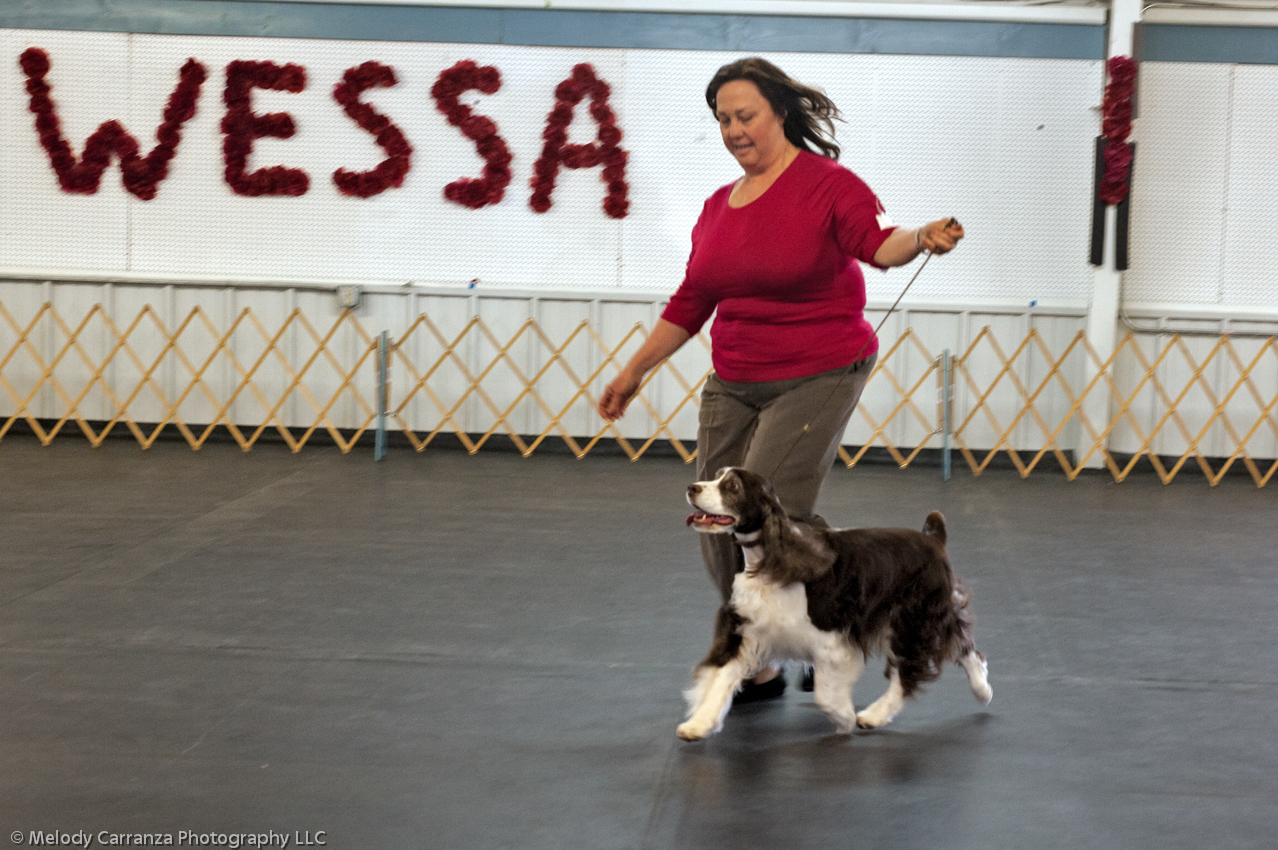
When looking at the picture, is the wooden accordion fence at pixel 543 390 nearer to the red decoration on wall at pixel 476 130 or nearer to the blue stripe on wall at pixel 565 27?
the red decoration on wall at pixel 476 130

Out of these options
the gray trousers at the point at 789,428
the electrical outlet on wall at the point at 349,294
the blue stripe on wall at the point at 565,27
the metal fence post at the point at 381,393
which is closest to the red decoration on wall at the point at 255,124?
the blue stripe on wall at the point at 565,27

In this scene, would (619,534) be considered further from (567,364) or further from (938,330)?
(938,330)

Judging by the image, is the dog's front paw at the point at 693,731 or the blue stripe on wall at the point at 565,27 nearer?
the dog's front paw at the point at 693,731

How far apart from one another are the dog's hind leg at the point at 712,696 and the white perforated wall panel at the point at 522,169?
602 cm

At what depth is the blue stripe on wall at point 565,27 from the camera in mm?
8594

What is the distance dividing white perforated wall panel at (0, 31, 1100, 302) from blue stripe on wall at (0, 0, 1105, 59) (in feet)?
0.26

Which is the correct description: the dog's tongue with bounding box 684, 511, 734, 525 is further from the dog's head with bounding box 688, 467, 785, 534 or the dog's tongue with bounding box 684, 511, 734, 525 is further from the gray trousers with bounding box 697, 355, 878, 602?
the gray trousers with bounding box 697, 355, 878, 602

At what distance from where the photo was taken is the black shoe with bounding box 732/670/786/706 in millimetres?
3518

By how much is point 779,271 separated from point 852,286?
0.22 meters

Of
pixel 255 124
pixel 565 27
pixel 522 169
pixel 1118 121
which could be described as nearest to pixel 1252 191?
pixel 1118 121

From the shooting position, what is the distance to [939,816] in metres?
2.72

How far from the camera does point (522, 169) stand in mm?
8906

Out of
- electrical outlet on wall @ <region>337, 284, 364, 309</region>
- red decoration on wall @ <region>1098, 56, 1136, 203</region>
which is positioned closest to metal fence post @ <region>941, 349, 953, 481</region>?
red decoration on wall @ <region>1098, 56, 1136, 203</region>
